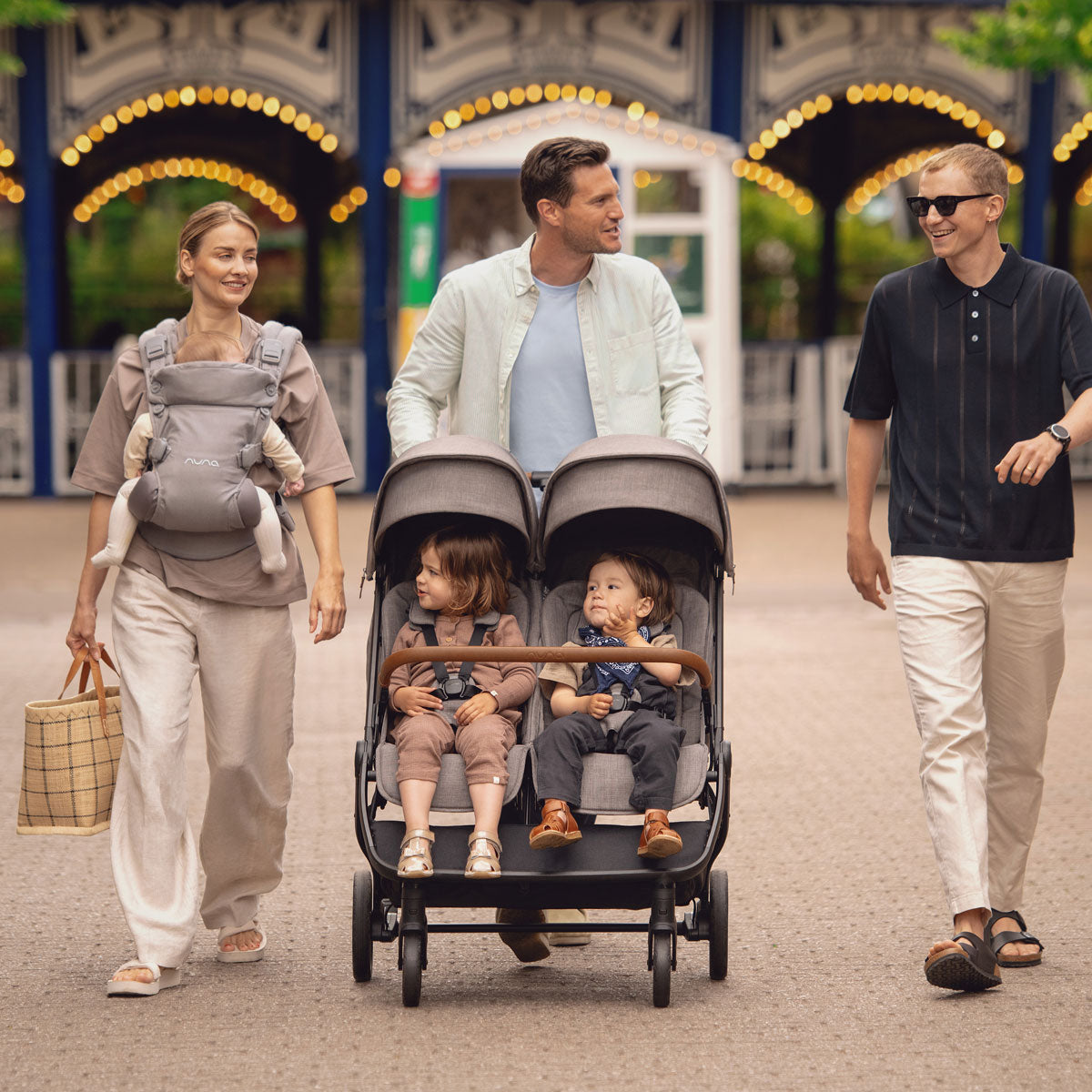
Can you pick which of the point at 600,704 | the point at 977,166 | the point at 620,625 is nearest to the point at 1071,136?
the point at 977,166

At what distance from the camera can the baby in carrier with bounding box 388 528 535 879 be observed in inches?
174

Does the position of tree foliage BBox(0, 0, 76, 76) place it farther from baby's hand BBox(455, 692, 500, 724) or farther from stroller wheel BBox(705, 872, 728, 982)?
stroller wheel BBox(705, 872, 728, 982)

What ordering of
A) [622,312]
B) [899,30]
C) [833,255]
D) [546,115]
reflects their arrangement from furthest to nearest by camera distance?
[833,255]
[899,30]
[546,115]
[622,312]

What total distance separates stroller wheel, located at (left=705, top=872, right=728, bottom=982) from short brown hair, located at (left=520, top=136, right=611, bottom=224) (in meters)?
1.78

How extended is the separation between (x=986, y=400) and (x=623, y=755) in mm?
1289

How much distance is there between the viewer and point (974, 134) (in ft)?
63.2

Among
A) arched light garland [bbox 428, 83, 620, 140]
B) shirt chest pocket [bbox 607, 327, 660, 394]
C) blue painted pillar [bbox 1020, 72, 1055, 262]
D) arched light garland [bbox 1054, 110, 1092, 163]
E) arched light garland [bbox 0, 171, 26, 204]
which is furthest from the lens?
arched light garland [bbox 0, 171, 26, 204]

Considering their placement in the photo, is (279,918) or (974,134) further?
(974,134)

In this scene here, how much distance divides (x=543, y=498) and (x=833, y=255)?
1491 cm

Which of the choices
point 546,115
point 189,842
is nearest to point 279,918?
point 189,842

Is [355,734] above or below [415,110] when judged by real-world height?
below

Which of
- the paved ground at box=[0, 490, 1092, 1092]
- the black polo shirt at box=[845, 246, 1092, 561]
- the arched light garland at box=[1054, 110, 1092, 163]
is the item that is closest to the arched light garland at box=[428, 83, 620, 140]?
the arched light garland at box=[1054, 110, 1092, 163]

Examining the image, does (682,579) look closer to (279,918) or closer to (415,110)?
(279,918)

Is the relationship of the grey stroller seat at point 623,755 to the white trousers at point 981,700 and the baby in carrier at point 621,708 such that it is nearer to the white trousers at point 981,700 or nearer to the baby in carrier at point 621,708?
the baby in carrier at point 621,708
